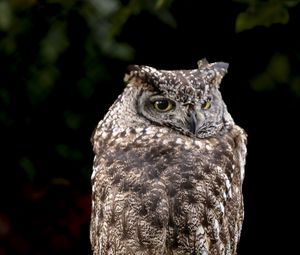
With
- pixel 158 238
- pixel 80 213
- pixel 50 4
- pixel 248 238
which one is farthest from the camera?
pixel 248 238

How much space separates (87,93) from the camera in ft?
19.0

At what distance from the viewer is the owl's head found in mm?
3961

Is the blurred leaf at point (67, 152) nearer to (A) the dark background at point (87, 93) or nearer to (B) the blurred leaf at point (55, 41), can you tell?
(A) the dark background at point (87, 93)

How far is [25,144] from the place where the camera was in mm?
5969

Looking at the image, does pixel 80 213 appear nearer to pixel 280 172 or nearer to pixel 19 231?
pixel 19 231

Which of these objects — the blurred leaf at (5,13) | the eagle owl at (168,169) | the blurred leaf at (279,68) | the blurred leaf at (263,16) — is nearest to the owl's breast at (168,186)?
the eagle owl at (168,169)

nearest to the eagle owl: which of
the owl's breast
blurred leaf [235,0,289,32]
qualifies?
the owl's breast

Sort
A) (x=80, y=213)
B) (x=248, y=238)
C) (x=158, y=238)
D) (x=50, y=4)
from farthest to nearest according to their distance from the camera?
(x=248, y=238), (x=80, y=213), (x=50, y=4), (x=158, y=238)

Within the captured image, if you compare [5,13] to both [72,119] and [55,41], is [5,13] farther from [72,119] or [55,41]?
[72,119]

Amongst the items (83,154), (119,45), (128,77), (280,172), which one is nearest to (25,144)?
(83,154)

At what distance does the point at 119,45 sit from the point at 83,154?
0.72m

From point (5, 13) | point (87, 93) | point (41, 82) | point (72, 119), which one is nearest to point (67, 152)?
point (72, 119)

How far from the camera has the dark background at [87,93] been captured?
556 centimetres

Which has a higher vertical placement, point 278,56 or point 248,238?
point 278,56
